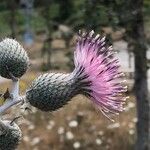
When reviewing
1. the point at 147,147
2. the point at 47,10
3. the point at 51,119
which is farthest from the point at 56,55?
the point at 147,147

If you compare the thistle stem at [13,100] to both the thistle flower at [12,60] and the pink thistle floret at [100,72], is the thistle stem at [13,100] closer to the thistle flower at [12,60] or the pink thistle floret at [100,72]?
the thistle flower at [12,60]

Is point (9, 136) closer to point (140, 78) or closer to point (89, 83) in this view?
Result: point (89, 83)

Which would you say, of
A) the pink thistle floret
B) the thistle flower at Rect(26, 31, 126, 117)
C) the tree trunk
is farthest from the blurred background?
the pink thistle floret

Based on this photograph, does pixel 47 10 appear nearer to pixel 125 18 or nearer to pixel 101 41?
pixel 125 18

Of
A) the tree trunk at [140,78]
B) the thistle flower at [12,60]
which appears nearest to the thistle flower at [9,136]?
the thistle flower at [12,60]

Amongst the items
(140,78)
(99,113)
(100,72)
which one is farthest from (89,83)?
(140,78)
